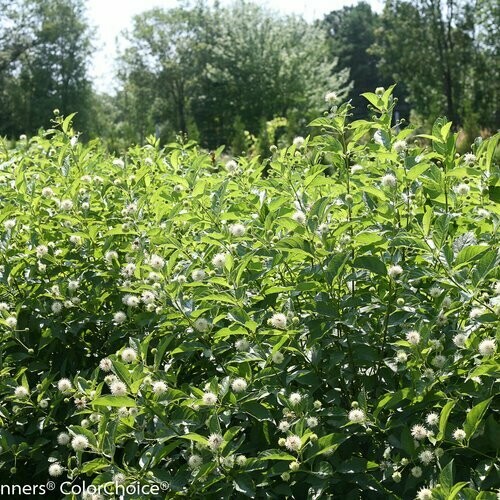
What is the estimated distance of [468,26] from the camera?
28.3m

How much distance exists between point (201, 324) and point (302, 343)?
30cm

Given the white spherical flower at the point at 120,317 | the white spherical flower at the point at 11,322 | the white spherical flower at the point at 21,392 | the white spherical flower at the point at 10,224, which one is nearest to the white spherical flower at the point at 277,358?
the white spherical flower at the point at 120,317

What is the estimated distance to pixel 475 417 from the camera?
5.32 feet

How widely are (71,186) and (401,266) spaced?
4.52ft

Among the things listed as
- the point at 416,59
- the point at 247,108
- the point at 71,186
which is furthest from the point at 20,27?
the point at 71,186

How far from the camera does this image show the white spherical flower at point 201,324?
2.04 m

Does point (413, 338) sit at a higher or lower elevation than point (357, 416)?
higher

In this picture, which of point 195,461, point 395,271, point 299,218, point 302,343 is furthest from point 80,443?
point 395,271

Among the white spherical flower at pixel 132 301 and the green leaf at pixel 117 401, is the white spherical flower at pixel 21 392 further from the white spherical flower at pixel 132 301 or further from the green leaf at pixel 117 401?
the green leaf at pixel 117 401

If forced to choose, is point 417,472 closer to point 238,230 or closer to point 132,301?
point 238,230

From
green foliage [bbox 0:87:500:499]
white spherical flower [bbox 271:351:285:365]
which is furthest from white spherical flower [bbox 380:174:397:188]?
white spherical flower [bbox 271:351:285:365]

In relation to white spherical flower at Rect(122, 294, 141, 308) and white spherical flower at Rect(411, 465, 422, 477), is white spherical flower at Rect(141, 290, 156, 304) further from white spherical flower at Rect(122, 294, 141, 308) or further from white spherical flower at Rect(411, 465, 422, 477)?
white spherical flower at Rect(411, 465, 422, 477)

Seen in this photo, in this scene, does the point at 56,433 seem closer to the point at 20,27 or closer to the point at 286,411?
the point at 286,411

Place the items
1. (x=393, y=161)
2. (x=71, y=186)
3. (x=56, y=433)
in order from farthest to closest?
(x=71, y=186)
(x=56, y=433)
(x=393, y=161)
